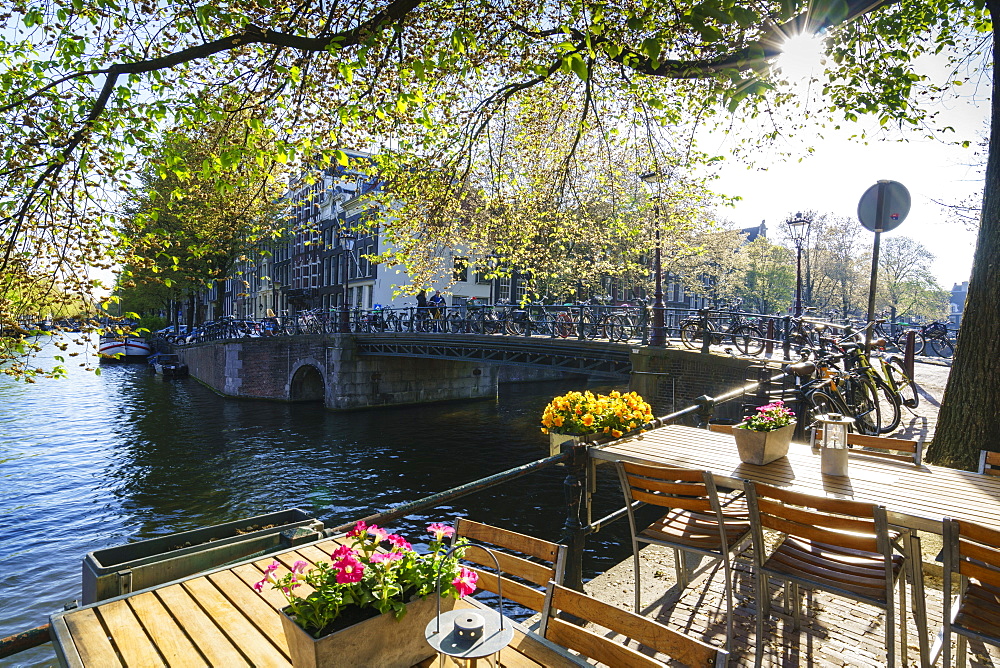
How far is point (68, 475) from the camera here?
15320mm

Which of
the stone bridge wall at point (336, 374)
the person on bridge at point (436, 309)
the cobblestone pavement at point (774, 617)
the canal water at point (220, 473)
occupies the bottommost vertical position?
the canal water at point (220, 473)

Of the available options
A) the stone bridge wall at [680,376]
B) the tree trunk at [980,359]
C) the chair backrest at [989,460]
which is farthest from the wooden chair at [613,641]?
the stone bridge wall at [680,376]

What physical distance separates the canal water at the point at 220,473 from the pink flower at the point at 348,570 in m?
4.95

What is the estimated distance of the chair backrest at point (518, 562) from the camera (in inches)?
88.4

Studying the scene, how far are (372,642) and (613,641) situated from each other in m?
0.73

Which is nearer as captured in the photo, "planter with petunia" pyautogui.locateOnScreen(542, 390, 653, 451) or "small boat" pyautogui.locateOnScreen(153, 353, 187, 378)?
"planter with petunia" pyautogui.locateOnScreen(542, 390, 653, 451)

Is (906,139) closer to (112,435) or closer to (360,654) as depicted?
(360,654)

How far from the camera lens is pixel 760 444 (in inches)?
154

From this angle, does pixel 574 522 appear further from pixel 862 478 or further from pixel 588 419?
pixel 862 478

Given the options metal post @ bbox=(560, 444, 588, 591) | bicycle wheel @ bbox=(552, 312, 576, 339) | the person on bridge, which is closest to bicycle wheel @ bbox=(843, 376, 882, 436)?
metal post @ bbox=(560, 444, 588, 591)

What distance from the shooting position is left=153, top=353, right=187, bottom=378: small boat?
1453 inches

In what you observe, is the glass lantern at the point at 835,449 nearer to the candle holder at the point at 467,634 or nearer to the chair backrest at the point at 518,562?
the chair backrest at the point at 518,562

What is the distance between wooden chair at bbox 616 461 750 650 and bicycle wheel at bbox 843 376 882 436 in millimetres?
5282

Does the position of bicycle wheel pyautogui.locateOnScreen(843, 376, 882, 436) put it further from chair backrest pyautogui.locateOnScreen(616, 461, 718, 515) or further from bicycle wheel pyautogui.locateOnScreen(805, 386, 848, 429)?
chair backrest pyautogui.locateOnScreen(616, 461, 718, 515)
